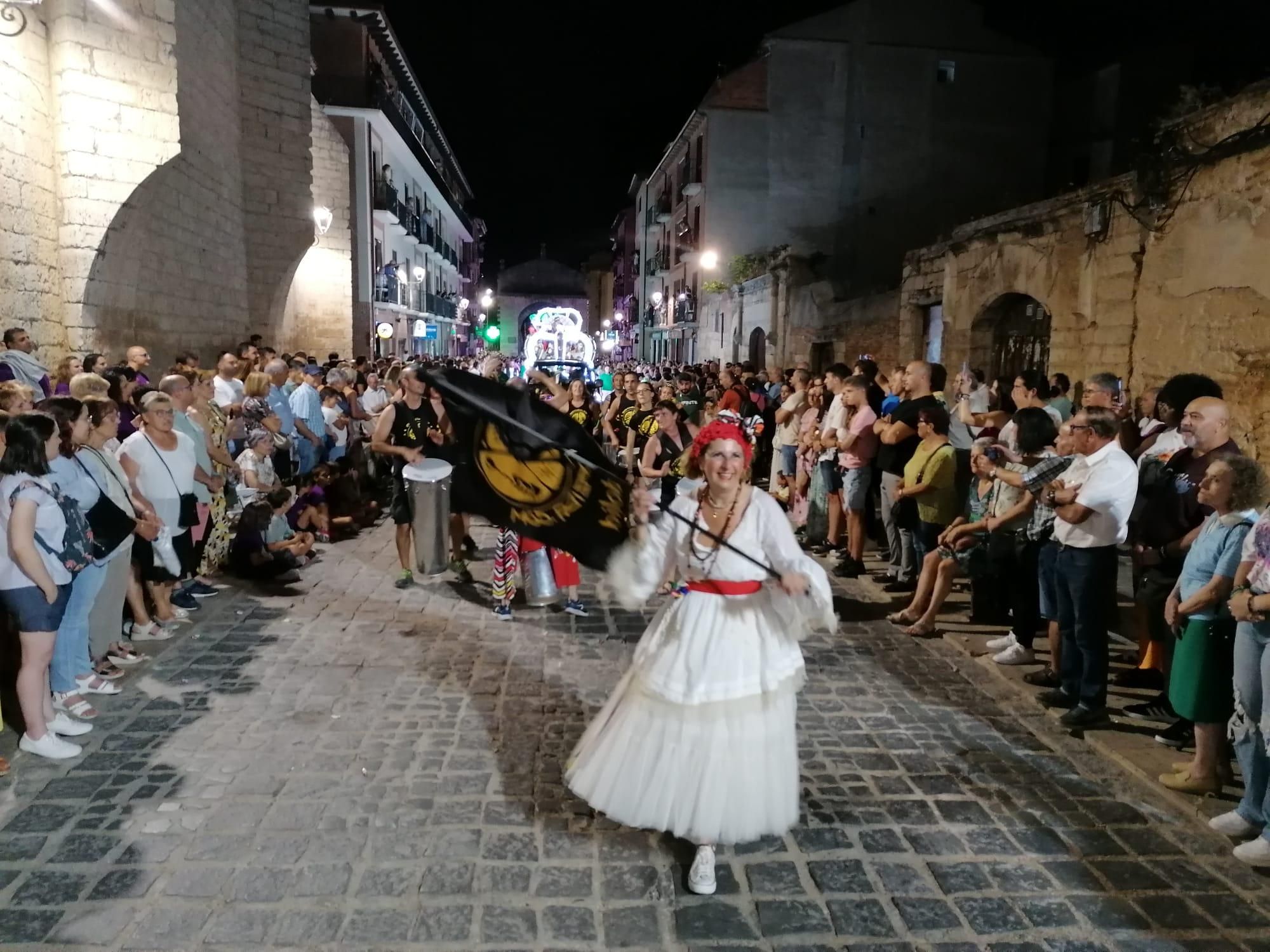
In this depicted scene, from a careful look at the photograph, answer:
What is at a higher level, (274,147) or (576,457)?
(274,147)

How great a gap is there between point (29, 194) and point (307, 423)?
139 inches

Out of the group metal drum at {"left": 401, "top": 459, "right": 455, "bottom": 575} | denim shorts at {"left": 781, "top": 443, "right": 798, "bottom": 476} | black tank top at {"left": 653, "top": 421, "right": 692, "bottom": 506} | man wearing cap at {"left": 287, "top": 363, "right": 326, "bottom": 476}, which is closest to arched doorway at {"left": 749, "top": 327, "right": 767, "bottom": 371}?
denim shorts at {"left": 781, "top": 443, "right": 798, "bottom": 476}

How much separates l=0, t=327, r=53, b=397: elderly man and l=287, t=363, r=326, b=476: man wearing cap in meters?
2.56

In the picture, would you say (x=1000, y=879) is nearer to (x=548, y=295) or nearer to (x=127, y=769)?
(x=127, y=769)

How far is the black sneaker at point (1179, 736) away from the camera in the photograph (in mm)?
4840

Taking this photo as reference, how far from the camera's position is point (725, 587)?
3561 mm

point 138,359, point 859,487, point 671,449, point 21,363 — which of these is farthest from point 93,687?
point 859,487

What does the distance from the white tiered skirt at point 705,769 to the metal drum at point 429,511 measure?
4438mm

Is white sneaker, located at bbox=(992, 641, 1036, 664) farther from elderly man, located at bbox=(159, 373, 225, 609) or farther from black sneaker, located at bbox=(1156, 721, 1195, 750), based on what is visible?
elderly man, located at bbox=(159, 373, 225, 609)

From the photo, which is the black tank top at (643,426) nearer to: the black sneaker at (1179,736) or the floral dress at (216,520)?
the floral dress at (216,520)

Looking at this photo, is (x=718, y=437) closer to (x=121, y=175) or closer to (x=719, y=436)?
(x=719, y=436)

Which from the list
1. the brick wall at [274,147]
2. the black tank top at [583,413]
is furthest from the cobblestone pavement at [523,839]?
the brick wall at [274,147]

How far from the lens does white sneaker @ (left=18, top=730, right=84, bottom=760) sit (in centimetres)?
445

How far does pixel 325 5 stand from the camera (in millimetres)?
28844
